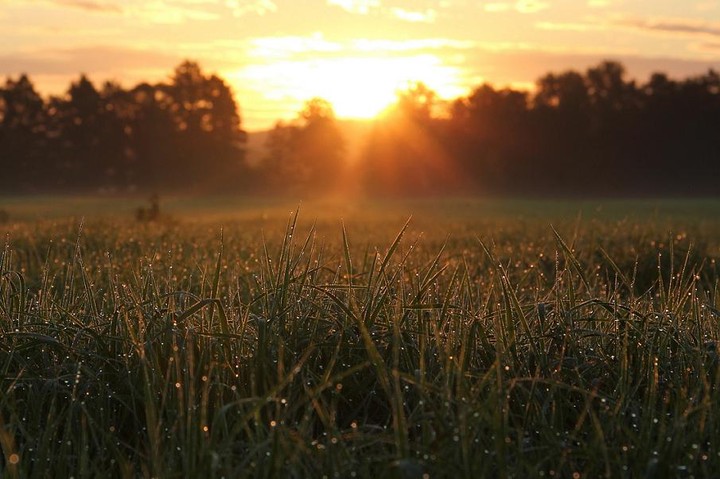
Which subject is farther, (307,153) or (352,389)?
(307,153)

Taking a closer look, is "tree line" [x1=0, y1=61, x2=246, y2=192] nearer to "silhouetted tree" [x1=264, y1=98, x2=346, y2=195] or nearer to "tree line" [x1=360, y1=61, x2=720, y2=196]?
"silhouetted tree" [x1=264, y1=98, x2=346, y2=195]

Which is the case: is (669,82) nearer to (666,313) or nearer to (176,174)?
(176,174)

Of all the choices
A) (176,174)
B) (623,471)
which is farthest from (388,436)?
(176,174)

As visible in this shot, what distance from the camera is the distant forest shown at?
50.7 metres

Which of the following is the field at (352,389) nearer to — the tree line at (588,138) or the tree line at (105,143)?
the tree line at (588,138)

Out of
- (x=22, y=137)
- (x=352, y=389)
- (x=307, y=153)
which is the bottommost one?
(x=307, y=153)

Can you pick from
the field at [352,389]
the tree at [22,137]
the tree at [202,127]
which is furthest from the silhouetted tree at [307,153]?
the field at [352,389]

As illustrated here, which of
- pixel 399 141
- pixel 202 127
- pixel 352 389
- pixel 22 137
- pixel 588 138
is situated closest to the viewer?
pixel 352 389

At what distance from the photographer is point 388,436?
99.7 inches

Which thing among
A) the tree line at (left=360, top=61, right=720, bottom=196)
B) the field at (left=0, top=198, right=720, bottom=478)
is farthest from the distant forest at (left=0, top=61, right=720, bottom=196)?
the field at (left=0, top=198, right=720, bottom=478)

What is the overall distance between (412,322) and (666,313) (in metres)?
0.94

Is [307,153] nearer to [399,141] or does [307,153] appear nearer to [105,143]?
[399,141]

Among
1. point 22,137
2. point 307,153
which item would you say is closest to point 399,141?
point 307,153

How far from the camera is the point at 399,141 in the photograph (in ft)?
186
